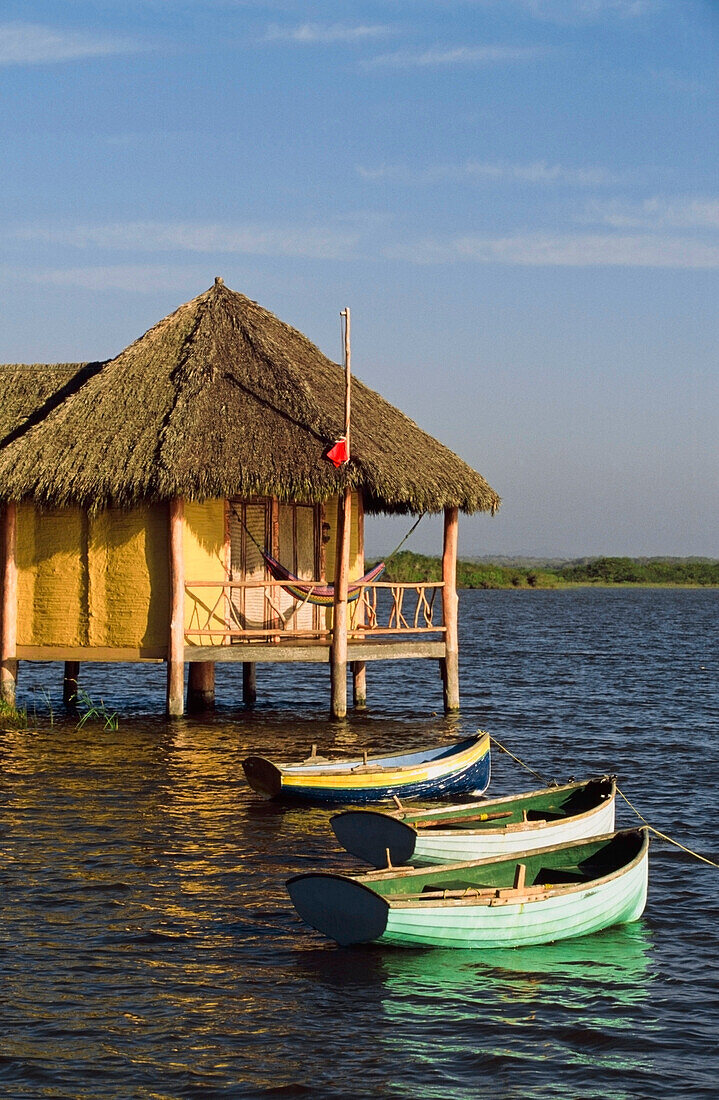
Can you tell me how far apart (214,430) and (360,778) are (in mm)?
6748

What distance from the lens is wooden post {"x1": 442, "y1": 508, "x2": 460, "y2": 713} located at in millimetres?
21094

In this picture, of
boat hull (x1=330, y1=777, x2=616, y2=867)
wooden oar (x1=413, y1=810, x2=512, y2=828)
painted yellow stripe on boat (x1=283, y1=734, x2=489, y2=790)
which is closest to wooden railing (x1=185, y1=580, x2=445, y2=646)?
painted yellow stripe on boat (x1=283, y1=734, x2=489, y2=790)

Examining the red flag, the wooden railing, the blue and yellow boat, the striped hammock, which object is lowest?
the blue and yellow boat

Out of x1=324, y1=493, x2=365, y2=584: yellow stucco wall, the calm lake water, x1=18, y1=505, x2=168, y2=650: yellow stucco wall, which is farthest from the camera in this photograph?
x1=324, y1=493, x2=365, y2=584: yellow stucco wall

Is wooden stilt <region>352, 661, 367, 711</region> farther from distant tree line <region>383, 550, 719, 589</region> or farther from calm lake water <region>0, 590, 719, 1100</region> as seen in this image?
distant tree line <region>383, 550, 719, 589</region>

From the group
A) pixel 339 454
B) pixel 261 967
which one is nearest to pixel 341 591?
pixel 339 454

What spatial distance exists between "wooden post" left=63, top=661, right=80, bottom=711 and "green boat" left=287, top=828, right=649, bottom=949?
1443cm

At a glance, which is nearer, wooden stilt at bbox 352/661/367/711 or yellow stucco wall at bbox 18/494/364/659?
yellow stucco wall at bbox 18/494/364/659

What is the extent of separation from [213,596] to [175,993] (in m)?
11.1

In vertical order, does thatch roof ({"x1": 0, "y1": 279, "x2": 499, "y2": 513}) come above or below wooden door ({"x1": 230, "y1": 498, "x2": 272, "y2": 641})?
above

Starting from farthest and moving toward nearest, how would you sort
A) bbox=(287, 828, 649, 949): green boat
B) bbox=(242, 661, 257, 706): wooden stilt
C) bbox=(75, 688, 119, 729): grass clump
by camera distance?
bbox=(242, 661, 257, 706): wooden stilt, bbox=(75, 688, 119, 729): grass clump, bbox=(287, 828, 649, 949): green boat

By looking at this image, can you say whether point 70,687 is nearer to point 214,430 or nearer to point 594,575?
point 214,430

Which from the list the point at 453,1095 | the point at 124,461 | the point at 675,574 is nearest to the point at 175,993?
the point at 453,1095

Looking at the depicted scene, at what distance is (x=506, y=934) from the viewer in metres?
9.25
